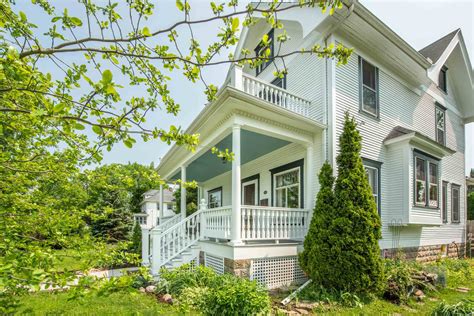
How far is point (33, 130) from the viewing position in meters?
2.38

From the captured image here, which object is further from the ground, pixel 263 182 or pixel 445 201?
pixel 263 182

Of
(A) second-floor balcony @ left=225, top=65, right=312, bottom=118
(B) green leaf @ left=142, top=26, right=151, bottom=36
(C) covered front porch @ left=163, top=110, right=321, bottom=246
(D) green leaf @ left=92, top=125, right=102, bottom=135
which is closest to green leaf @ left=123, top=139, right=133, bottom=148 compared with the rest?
(D) green leaf @ left=92, top=125, right=102, bottom=135

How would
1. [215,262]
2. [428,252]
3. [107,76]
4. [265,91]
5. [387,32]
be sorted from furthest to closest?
1. [428,252]
2. [387,32]
3. [265,91]
4. [215,262]
5. [107,76]

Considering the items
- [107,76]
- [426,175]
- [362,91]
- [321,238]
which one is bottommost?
[321,238]

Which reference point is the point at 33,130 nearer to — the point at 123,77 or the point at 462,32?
the point at 123,77

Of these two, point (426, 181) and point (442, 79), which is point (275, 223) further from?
point (442, 79)

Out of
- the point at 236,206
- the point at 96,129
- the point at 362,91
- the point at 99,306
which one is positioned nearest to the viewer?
the point at 96,129

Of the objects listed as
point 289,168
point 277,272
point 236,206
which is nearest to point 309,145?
point 289,168

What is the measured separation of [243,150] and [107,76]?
7.77 meters

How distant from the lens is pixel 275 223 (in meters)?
7.00

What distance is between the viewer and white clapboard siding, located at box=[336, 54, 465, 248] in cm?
789

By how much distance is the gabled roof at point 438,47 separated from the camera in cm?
1079

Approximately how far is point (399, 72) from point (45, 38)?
33.7 feet

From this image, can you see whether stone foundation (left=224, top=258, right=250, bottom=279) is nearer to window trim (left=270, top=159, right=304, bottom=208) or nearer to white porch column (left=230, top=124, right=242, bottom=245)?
white porch column (left=230, top=124, right=242, bottom=245)
